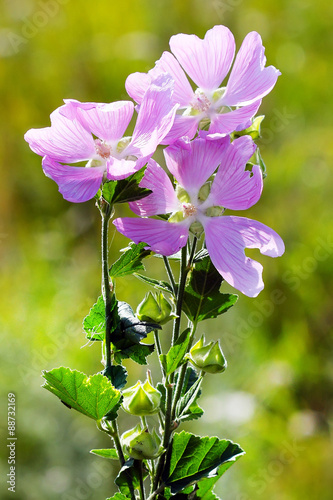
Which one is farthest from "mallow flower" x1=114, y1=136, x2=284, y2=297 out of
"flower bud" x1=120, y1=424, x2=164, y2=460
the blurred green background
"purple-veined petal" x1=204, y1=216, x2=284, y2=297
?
the blurred green background

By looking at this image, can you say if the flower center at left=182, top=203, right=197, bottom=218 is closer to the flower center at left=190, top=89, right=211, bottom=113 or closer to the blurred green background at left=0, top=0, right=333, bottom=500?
the flower center at left=190, top=89, right=211, bottom=113

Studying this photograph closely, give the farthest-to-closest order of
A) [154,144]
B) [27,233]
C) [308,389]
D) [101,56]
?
1. [101,56]
2. [27,233]
3. [308,389]
4. [154,144]

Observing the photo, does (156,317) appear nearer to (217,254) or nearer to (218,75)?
(217,254)

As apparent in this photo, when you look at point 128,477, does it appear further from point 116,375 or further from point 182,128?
point 182,128

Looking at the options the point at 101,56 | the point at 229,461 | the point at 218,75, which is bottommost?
the point at 229,461

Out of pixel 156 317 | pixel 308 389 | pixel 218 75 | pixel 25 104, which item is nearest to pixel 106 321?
pixel 156 317

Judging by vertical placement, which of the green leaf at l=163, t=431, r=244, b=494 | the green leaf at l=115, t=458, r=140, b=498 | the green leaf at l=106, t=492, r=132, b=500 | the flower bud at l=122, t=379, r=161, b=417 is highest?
the flower bud at l=122, t=379, r=161, b=417
